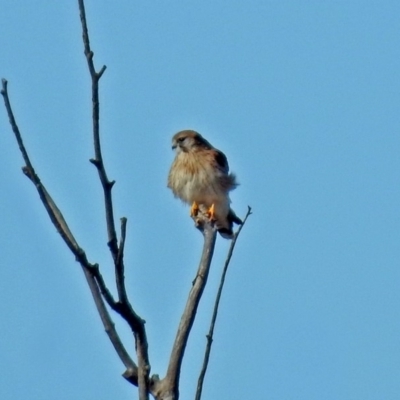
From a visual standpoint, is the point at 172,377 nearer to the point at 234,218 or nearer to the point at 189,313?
the point at 189,313

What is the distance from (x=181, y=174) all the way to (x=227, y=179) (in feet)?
1.21

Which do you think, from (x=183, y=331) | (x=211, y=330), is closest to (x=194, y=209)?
(x=211, y=330)

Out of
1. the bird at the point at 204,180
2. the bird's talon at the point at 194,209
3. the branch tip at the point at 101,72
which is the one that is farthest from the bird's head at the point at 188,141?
the branch tip at the point at 101,72

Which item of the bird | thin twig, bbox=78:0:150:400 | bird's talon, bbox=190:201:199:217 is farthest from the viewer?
the bird

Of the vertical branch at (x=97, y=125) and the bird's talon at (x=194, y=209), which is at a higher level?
the bird's talon at (x=194, y=209)

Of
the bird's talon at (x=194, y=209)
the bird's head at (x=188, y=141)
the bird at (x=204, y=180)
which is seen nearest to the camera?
the bird's talon at (x=194, y=209)

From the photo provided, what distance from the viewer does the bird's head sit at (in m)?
8.62

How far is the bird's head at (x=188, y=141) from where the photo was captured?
8.62 metres

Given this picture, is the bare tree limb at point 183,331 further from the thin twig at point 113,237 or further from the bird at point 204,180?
the bird at point 204,180

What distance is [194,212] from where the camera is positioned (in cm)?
753

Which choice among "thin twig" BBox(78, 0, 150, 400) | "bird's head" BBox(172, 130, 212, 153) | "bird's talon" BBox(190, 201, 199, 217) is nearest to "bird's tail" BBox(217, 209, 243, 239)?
"bird's talon" BBox(190, 201, 199, 217)

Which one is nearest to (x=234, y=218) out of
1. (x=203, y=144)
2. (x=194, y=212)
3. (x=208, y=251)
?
(x=194, y=212)

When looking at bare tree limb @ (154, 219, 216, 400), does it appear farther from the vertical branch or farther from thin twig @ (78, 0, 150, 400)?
the vertical branch

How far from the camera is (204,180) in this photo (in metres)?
8.07
